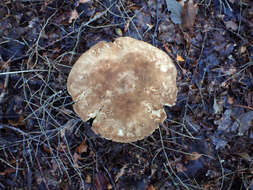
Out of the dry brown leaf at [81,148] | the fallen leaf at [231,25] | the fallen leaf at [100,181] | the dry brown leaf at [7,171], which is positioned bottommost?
the fallen leaf at [100,181]

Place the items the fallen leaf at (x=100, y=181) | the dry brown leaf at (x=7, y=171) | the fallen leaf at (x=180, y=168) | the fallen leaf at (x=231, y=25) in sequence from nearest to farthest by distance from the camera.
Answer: the dry brown leaf at (x=7, y=171) → the fallen leaf at (x=100, y=181) → the fallen leaf at (x=180, y=168) → the fallen leaf at (x=231, y=25)

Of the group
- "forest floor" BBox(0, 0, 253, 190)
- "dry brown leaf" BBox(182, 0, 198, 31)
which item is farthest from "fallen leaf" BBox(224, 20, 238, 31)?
"dry brown leaf" BBox(182, 0, 198, 31)

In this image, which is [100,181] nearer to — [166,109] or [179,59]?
[166,109]

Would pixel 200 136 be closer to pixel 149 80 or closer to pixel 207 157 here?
pixel 207 157

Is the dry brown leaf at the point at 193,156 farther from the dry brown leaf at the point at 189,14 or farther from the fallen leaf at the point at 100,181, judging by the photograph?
the dry brown leaf at the point at 189,14

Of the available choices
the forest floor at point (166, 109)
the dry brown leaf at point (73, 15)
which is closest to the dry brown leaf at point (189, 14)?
the forest floor at point (166, 109)

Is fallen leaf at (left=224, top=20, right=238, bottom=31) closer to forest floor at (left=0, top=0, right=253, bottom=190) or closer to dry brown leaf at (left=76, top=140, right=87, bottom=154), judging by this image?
forest floor at (left=0, top=0, right=253, bottom=190)
